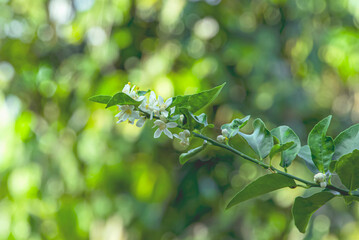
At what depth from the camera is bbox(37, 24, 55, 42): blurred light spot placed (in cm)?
162

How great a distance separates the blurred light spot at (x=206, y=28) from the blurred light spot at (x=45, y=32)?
1.94 ft

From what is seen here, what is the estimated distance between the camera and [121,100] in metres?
0.28

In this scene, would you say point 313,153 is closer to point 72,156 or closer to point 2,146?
point 72,156

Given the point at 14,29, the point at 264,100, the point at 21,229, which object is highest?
the point at 14,29

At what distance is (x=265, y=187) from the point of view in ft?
0.95

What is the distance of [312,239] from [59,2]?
3.94 feet

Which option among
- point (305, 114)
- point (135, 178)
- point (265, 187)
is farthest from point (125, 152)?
point (265, 187)

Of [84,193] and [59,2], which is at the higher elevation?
[59,2]

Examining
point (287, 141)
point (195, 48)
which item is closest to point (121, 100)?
point (287, 141)

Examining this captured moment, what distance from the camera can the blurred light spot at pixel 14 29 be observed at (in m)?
1.66

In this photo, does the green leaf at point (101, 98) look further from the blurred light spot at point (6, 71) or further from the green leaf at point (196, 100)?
the blurred light spot at point (6, 71)

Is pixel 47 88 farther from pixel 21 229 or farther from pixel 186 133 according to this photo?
pixel 186 133

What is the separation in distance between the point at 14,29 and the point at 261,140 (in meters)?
1.60

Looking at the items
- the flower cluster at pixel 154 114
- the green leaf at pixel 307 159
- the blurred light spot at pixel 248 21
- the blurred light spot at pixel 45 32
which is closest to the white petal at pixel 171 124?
the flower cluster at pixel 154 114
